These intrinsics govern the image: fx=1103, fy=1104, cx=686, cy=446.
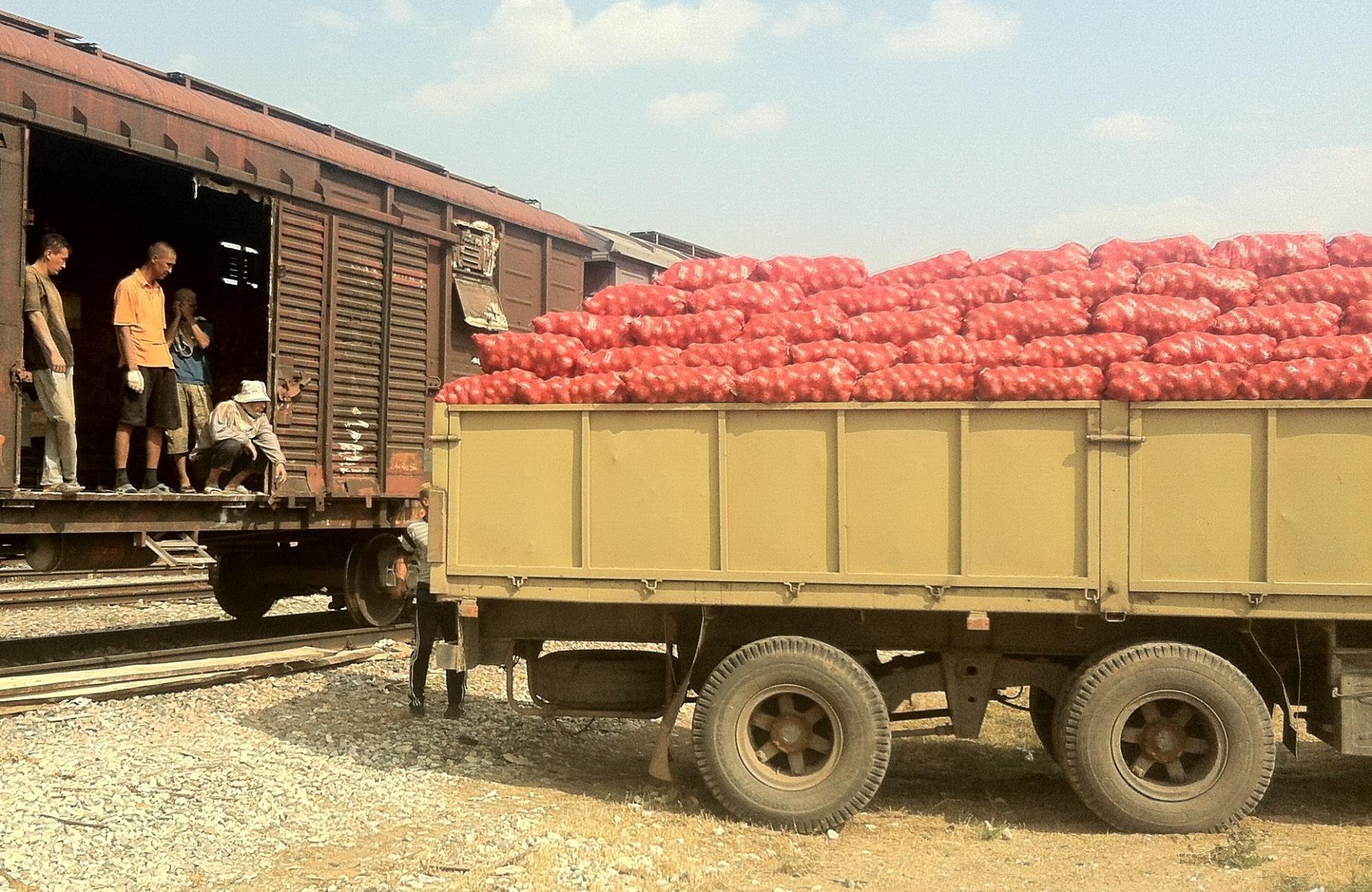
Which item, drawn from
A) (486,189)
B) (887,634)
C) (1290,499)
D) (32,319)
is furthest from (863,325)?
(486,189)

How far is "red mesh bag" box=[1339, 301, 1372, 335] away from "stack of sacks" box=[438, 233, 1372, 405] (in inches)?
0.5

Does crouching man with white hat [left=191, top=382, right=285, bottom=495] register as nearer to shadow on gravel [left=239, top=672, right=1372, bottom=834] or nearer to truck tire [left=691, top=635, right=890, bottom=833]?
shadow on gravel [left=239, top=672, right=1372, bottom=834]

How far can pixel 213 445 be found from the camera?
9.20 metres

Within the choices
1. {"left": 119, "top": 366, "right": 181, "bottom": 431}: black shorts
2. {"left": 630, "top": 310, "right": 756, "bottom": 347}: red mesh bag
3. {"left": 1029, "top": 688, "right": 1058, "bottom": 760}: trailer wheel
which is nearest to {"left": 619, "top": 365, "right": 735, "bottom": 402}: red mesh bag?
{"left": 630, "top": 310, "right": 756, "bottom": 347}: red mesh bag

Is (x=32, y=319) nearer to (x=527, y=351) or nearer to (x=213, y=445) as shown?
(x=213, y=445)

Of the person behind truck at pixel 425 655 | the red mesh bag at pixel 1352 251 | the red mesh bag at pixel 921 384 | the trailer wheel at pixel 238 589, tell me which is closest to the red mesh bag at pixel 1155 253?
the red mesh bag at pixel 1352 251

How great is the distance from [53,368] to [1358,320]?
8.18 m

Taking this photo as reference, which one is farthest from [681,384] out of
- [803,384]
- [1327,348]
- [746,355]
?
[1327,348]

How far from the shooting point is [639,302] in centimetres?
647

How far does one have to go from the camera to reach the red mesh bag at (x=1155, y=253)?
6027mm

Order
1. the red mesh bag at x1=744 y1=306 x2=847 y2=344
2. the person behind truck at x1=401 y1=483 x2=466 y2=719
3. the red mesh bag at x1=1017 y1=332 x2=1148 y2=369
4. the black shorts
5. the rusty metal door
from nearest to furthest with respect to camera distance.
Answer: the red mesh bag at x1=1017 y1=332 x2=1148 y2=369 → the red mesh bag at x1=744 y1=306 x2=847 y2=344 → the person behind truck at x1=401 y1=483 x2=466 y2=719 → the rusty metal door → the black shorts

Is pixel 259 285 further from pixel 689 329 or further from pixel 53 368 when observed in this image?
pixel 689 329

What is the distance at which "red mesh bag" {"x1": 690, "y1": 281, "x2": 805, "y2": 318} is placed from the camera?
247 inches

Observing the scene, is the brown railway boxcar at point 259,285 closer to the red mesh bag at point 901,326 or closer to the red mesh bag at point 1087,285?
the red mesh bag at point 901,326
